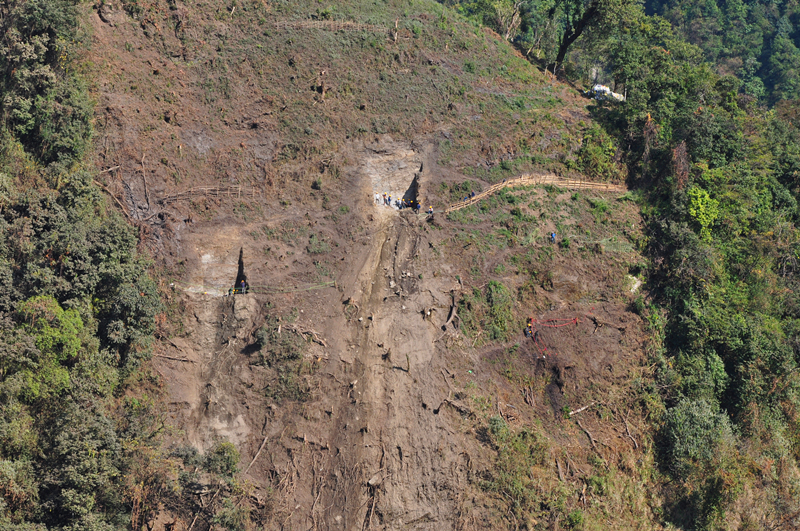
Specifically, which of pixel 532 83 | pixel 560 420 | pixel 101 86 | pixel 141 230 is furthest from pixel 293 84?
pixel 560 420

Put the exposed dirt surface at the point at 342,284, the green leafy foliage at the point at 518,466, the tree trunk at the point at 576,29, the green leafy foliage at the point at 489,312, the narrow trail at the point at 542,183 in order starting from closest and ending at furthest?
the green leafy foliage at the point at 518,466, the exposed dirt surface at the point at 342,284, the green leafy foliage at the point at 489,312, the narrow trail at the point at 542,183, the tree trunk at the point at 576,29

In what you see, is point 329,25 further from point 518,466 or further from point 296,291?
point 518,466

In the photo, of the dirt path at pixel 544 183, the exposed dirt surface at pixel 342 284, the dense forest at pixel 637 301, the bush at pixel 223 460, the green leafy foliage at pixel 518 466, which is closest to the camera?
the dense forest at pixel 637 301

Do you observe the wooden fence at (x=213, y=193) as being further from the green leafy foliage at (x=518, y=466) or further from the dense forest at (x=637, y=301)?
the green leafy foliage at (x=518, y=466)

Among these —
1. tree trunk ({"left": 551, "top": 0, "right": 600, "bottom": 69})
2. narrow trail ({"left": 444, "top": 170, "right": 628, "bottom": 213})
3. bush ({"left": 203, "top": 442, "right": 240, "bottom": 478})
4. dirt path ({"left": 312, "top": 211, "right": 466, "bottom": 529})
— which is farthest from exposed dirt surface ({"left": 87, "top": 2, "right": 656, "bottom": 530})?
tree trunk ({"left": 551, "top": 0, "right": 600, "bottom": 69})

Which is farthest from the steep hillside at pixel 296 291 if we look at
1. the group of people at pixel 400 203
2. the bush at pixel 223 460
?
the group of people at pixel 400 203

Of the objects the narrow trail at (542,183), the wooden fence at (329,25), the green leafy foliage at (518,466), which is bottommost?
the green leafy foliage at (518,466)

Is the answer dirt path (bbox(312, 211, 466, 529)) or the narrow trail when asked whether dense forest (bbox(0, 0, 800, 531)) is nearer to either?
the narrow trail

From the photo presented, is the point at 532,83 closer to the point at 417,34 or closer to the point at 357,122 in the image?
the point at 417,34
